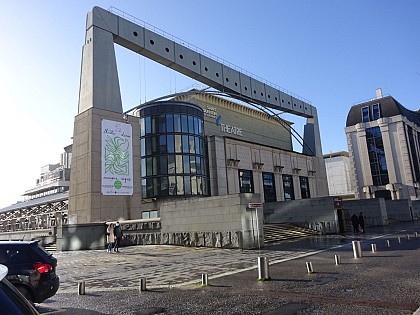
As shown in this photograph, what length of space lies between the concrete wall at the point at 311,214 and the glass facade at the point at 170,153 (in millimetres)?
13229

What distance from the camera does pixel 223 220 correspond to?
20062 millimetres

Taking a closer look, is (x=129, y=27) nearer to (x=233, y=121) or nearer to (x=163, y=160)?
(x=163, y=160)

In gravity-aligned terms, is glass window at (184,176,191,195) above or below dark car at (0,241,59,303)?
above

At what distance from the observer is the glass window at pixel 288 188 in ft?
186

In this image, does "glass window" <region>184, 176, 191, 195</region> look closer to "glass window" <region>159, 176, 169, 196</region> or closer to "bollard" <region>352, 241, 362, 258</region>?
"glass window" <region>159, 176, 169, 196</region>

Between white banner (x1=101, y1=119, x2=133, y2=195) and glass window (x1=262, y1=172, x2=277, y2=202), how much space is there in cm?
2709

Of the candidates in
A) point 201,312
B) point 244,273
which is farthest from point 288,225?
point 201,312

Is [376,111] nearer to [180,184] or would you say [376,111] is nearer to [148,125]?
[180,184]

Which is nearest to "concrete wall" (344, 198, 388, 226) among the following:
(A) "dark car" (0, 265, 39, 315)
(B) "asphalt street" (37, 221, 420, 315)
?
(B) "asphalt street" (37, 221, 420, 315)

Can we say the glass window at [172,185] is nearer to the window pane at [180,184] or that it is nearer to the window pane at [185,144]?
the window pane at [180,184]

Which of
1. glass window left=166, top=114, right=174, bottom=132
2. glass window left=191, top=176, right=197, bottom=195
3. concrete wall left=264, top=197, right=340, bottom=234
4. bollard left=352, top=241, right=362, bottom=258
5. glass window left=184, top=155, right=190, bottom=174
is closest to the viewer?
bollard left=352, top=241, right=362, bottom=258

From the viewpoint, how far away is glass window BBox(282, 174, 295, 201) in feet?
186

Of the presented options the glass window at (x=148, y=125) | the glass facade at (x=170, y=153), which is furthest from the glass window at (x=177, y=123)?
the glass window at (x=148, y=125)

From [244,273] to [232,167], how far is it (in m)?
37.3
